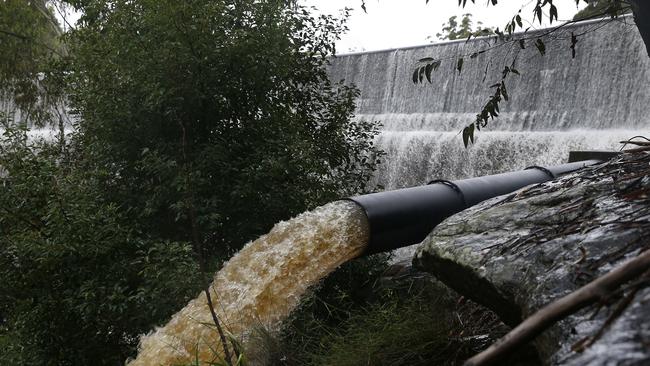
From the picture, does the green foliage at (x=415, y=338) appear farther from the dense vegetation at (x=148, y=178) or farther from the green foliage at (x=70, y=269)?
the green foliage at (x=70, y=269)

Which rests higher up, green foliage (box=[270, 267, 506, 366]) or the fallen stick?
the fallen stick

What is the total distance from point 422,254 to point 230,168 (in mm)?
3323

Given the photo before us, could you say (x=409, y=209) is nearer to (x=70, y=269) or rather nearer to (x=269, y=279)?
(x=269, y=279)

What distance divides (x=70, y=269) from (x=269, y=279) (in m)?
2.05

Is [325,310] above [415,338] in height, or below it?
below

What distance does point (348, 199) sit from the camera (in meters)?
4.95

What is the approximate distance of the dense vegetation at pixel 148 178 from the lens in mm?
6008

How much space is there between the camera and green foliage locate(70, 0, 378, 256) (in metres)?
6.23

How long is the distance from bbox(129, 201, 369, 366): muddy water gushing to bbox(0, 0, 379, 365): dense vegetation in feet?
1.77

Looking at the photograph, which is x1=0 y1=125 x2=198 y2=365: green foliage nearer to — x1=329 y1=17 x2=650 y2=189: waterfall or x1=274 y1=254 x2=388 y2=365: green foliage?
x1=274 y1=254 x2=388 y2=365: green foliage

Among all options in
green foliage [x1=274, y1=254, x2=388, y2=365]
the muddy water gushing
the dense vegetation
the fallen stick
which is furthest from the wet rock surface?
the dense vegetation


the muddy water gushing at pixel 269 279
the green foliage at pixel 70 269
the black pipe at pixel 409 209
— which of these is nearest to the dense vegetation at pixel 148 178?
the green foliage at pixel 70 269

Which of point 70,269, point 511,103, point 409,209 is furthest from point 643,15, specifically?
point 511,103

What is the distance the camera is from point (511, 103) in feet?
40.2
